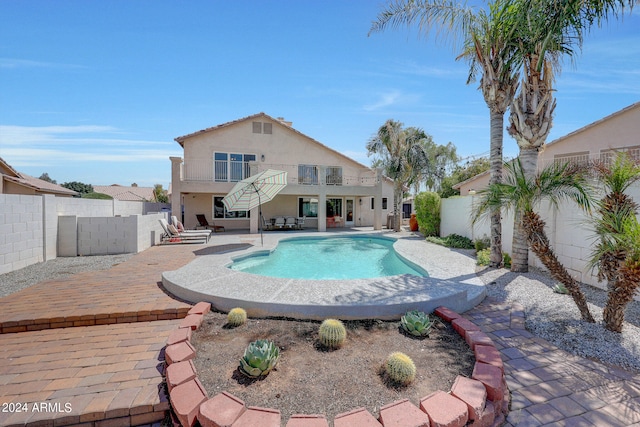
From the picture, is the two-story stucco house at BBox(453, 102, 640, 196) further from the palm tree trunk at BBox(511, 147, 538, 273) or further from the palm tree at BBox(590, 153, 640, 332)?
the palm tree at BBox(590, 153, 640, 332)

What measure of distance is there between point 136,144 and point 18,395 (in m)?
28.4

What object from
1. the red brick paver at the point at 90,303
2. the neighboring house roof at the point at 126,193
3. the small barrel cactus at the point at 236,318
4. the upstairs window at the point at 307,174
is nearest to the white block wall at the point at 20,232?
the red brick paver at the point at 90,303

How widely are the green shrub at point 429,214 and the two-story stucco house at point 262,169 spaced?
4113 mm

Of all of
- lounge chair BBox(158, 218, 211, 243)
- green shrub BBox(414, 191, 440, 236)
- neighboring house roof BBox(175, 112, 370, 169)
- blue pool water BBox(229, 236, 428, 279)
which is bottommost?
blue pool water BBox(229, 236, 428, 279)

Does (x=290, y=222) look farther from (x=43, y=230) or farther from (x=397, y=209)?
(x=43, y=230)

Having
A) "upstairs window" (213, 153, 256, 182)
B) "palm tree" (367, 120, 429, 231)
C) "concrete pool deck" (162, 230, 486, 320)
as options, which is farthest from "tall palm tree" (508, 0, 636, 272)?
"upstairs window" (213, 153, 256, 182)

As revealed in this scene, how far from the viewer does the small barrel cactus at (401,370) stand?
3041 mm

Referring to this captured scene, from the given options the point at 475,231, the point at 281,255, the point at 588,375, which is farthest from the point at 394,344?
the point at 475,231

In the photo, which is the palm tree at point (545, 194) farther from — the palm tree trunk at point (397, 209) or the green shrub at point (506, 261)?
the palm tree trunk at point (397, 209)

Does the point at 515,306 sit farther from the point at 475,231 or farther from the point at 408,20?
the point at 408,20

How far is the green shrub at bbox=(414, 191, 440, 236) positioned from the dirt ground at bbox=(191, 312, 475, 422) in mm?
12745

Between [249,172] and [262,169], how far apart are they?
1.98m

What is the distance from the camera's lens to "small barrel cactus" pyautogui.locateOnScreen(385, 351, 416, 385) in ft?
9.98

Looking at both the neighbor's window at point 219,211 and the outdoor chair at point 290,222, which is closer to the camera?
the outdoor chair at point 290,222
